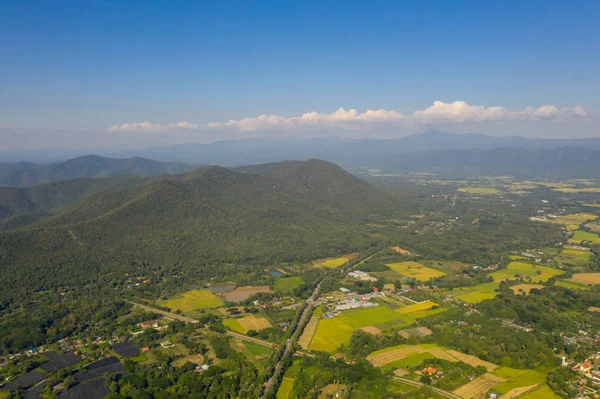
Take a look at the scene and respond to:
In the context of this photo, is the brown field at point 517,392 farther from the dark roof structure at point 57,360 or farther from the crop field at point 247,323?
the dark roof structure at point 57,360

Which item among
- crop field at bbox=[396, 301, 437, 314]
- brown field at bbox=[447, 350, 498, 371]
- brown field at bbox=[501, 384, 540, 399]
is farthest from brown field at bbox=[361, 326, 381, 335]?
brown field at bbox=[501, 384, 540, 399]

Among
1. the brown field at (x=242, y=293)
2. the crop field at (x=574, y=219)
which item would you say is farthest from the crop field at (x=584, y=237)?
the brown field at (x=242, y=293)

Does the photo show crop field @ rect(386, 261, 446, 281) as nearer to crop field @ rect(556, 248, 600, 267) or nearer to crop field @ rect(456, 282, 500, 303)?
crop field @ rect(456, 282, 500, 303)

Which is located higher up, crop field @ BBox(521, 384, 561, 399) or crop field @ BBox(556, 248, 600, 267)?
crop field @ BBox(556, 248, 600, 267)

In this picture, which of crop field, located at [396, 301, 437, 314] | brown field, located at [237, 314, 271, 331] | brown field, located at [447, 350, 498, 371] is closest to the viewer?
brown field, located at [447, 350, 498, 371]

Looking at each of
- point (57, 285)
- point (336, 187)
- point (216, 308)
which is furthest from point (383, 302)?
point (336, 187)

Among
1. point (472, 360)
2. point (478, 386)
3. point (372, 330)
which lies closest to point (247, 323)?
point (372, 330)

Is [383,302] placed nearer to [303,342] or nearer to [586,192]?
[303,342]
